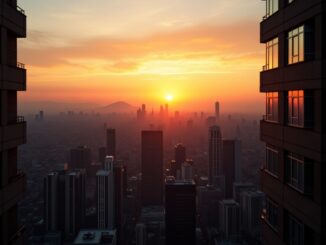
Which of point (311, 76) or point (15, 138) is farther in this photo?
point (15, 138)

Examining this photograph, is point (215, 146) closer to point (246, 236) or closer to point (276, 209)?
point (246, 236)

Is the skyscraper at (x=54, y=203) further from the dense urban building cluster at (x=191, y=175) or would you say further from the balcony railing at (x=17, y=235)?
the balcony railing at (x=17, y=235)

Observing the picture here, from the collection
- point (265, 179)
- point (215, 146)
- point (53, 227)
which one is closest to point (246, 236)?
point (53, 227)

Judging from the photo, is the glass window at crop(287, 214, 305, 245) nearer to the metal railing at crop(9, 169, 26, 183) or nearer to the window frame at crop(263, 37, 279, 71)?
the window frame at crop(263, 37, 279, 71)

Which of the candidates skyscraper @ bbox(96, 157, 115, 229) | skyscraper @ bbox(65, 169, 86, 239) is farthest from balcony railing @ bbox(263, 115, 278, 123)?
skyscraper @ bbox(65, 169, 86, 239)

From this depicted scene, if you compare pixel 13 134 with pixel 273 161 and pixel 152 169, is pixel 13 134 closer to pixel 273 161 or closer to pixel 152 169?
pixel 273 161

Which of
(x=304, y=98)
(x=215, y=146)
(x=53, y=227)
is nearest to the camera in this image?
(x=304, y=98)

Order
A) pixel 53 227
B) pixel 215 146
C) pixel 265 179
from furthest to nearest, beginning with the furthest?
pixel 215 146 < pixel 53 227 < pixel 265 179

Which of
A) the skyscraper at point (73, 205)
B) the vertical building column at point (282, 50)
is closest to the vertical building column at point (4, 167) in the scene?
the vertical building column at point (282, 50)

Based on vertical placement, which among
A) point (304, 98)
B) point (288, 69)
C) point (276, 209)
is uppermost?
point (288, 69)
